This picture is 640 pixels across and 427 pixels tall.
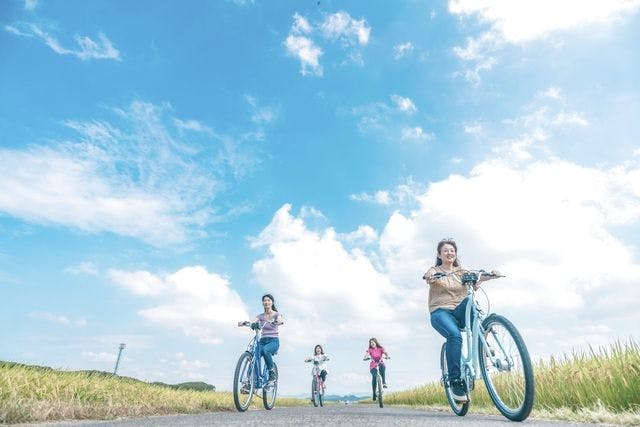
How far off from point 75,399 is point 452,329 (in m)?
6.04

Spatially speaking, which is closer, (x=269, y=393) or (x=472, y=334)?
(x=472, y=334)

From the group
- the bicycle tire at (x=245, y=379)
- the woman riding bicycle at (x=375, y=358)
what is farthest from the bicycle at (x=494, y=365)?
the woman riding bicycle at (x=375, y=358)

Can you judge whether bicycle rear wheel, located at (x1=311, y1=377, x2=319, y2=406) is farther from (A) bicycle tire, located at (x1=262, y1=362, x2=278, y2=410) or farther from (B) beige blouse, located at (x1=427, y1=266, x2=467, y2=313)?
(B) beige blouse, located at (x1=427, y1=266, x2=467, y2=313)

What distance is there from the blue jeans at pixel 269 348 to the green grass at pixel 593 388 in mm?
5341

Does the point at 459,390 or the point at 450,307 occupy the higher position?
the point at 450,307

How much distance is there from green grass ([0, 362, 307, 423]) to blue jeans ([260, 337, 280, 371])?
5.08ft

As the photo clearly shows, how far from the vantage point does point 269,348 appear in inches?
451

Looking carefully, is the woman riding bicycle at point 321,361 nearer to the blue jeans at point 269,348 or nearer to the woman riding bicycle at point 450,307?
the blue jeans at point 269,348

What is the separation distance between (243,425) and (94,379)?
6.81 metres

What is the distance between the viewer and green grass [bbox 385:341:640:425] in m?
5.30

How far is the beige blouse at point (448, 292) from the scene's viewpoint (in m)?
6.79

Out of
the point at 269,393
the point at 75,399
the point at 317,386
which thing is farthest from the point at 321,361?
the point at 75,399

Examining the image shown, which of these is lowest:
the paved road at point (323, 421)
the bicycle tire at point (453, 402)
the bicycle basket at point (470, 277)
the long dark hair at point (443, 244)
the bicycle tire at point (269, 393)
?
the paved road at point (323, 421)

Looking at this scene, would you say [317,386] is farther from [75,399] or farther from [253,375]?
[75,399]
